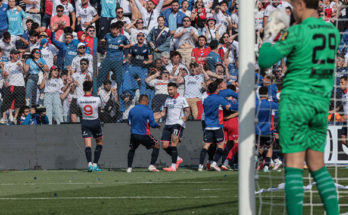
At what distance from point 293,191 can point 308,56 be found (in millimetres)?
1120

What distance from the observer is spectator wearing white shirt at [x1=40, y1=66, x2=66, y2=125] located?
62.5 feet

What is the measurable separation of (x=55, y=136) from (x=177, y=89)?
332 cm

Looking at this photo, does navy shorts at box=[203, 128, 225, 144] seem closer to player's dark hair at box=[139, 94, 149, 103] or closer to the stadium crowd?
the stadium crowd

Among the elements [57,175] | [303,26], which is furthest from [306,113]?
[57,175]

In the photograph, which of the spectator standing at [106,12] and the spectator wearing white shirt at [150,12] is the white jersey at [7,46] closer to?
the spectator standing at [106,12]

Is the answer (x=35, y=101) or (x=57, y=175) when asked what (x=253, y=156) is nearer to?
(x=57, y=175)

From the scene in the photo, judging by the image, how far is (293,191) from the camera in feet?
20.2

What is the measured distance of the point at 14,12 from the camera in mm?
22469

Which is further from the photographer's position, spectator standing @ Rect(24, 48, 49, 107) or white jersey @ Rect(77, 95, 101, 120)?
spectator standing @ Rect(24, 48, 49, 107)

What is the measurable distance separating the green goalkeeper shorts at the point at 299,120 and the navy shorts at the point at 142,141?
11391 mm

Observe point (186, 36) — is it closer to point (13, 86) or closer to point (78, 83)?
point (78, 83)

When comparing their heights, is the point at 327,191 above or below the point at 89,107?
above

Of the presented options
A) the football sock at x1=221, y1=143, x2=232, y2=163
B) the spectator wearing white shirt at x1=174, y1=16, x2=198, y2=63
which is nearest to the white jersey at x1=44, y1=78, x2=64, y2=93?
the spectator wearing white shirt at x1=174, y1=16, x2=198, y2=63

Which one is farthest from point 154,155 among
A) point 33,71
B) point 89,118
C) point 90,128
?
point 33,71
